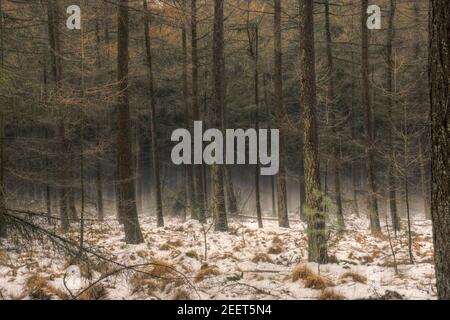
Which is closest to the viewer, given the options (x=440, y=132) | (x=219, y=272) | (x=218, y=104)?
(x=440, y=132)

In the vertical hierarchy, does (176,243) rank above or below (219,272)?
below

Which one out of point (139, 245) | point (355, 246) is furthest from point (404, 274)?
point (139, 245)

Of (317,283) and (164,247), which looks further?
(164,247)

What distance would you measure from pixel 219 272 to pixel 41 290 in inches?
130

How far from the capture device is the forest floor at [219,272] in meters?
6.45

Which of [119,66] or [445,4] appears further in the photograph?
[119,66]

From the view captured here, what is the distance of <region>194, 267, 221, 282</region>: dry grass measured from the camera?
7600mm

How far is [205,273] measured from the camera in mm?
7859

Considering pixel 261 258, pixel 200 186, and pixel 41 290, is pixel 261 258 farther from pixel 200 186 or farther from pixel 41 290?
pixel 200 186

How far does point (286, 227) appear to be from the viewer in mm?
15000

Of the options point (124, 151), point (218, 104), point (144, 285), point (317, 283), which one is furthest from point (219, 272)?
point (218, 104)

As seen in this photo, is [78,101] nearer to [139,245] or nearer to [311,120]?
[311,120]

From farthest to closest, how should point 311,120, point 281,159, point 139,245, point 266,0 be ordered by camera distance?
point 266,0, point 281,159, point 139,245, point 311,120
